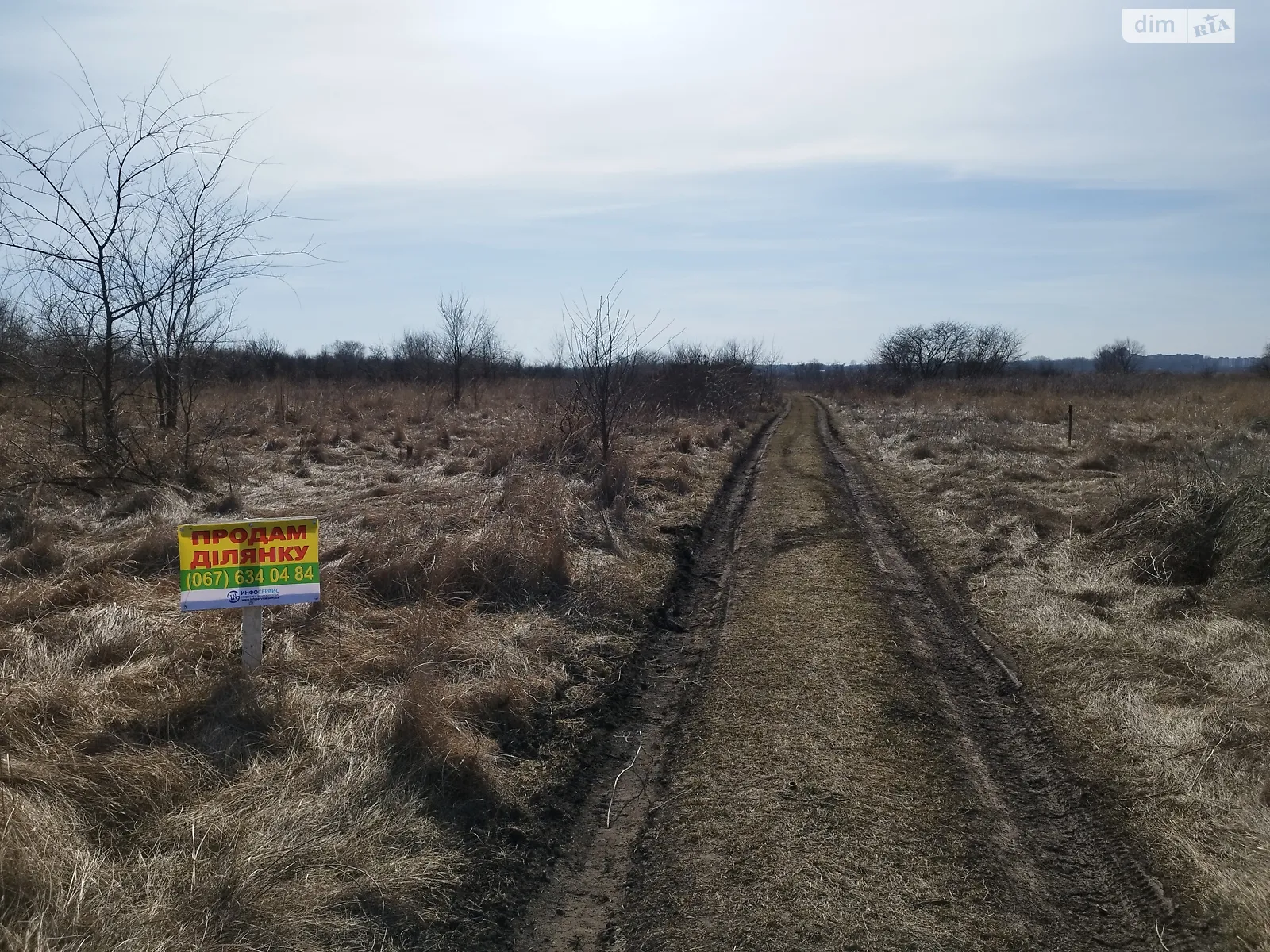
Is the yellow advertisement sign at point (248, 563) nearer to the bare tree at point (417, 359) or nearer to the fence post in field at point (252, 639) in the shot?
the fence post in field at point (252, 639)

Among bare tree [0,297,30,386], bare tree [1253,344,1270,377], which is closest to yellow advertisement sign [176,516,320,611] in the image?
bare tree [0,297,30,386]

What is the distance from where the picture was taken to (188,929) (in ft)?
9.28

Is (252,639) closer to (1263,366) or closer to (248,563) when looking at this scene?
(248,563)

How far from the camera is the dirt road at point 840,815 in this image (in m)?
3.26

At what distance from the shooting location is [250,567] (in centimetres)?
489

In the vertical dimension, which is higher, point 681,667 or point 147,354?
point 147,354

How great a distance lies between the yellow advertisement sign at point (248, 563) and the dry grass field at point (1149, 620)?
4.28 metres

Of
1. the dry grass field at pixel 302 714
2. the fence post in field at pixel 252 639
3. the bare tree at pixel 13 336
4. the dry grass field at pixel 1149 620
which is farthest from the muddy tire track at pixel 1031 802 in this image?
the bare tree at pixel 13 336

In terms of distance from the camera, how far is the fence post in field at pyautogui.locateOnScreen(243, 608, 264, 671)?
4914 millimetres

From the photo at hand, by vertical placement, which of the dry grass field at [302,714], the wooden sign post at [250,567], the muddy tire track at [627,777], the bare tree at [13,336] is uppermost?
the bare tree at [13,336]

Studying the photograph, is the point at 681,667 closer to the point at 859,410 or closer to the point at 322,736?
the point at 322,736

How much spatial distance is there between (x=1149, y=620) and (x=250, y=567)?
20.8ft

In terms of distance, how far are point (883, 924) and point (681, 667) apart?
2.94m

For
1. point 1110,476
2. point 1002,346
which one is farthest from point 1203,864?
point 1002,346
